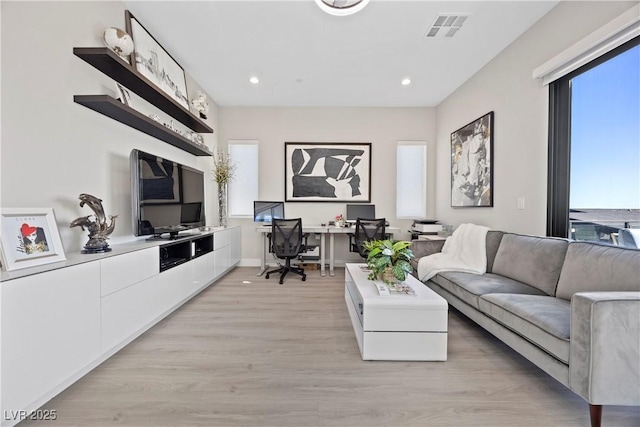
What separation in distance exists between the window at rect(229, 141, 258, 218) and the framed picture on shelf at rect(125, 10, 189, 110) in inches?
55.0

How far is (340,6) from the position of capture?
7.30 ft

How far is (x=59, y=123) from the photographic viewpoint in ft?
5.94

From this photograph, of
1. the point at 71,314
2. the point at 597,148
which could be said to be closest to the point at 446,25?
the point at 597,148

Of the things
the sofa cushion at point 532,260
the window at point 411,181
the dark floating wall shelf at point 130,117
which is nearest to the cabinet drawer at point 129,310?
the dark floating wall shelf at point 130,117

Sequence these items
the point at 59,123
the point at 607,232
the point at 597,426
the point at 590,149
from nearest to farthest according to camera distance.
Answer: the point at 597,426, the point at 59,123, the point at 607,232, the point at 590,149

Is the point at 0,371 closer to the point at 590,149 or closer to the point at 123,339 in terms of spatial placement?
the point at 123,339

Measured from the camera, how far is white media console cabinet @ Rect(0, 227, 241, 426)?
3.89 ft

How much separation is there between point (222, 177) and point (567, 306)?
4270 mm

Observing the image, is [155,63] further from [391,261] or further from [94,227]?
[391,261]

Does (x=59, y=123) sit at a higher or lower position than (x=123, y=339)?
higher

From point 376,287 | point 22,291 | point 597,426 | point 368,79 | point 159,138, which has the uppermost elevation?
point 368,79

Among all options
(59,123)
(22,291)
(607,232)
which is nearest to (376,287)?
(607,232)

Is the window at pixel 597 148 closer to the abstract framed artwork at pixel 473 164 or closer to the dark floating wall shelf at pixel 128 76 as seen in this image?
the abstract framed artwork at pixel 473 164

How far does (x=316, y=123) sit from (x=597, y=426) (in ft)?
14.9
